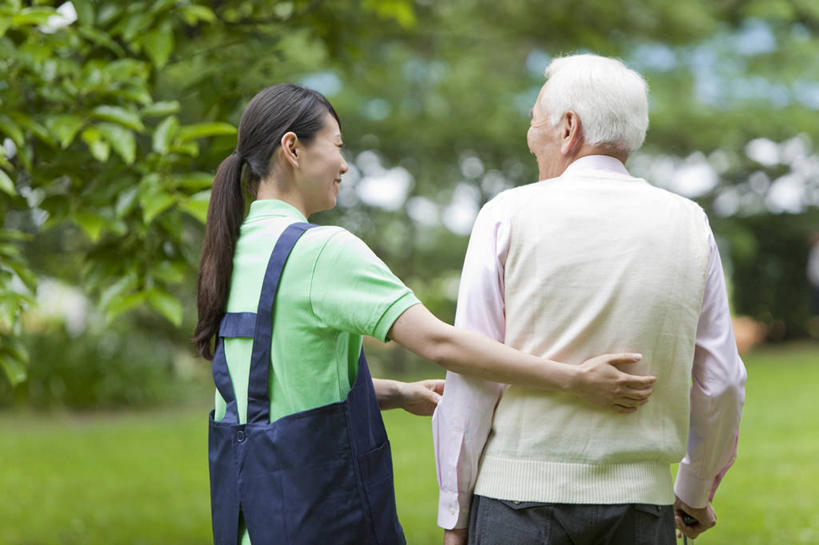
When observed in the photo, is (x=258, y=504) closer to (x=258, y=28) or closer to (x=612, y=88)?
(x=612, y=88)

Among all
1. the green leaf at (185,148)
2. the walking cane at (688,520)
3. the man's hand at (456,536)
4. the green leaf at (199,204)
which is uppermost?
the green leaf at (185,148)

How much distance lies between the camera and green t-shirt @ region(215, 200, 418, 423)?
6.86 ft

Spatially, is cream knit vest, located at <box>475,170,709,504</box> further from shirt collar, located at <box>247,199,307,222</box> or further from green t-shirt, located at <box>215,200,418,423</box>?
shirt collar, located at <box>247,199,307,222</box>

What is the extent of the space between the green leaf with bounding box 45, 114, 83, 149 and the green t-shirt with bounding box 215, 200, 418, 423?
143 centimetres

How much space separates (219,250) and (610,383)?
3.19ft

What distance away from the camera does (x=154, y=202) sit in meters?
Result: 3.30

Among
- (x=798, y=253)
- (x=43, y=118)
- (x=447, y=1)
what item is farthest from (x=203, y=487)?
(x=798, y=253)

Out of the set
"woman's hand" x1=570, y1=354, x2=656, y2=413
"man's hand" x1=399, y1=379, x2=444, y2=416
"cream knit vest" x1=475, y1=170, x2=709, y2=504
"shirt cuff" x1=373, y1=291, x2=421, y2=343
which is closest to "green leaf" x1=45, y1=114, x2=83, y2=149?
"man's hand" x1=399, y1=379, x2=444, y2=416

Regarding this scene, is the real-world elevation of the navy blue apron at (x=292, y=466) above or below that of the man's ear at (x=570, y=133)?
below

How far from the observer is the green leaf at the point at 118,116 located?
3.35 m

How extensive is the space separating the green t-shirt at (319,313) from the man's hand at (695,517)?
1011 mm

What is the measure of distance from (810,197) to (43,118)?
18.6 metres

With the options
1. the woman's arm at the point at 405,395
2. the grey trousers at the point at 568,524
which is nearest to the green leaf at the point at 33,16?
the woman's arm at the point at 405,395

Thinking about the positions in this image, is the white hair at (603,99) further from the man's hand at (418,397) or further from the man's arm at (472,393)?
the man's hand at (418,397)
